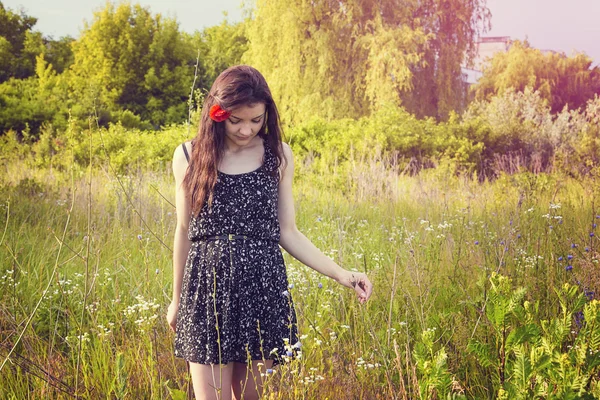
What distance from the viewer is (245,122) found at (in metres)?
2.21

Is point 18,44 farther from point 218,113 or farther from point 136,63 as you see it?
point 218,113

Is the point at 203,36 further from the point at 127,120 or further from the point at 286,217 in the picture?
the point at 286,217

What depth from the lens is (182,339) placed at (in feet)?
7.18

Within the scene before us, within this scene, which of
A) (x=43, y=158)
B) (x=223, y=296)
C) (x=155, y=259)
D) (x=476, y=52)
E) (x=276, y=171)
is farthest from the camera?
(x=476, y=52)

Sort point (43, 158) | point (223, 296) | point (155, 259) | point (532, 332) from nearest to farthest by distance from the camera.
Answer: point (532, 332) → point (223, 296) → point (155, 259) → point (43, 158)

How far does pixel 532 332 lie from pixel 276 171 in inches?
45.2

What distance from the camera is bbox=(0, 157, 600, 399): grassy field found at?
5.05 ft

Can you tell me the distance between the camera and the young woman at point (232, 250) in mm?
2156

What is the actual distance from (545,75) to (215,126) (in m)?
25.1

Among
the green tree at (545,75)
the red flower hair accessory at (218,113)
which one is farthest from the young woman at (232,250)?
the green tree at (545,75)

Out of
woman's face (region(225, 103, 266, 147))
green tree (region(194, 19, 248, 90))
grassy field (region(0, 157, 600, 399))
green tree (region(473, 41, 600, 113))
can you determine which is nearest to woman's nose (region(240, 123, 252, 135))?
woman's face (region(225, 103, 266, 147))

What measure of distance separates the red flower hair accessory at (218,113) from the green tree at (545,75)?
23.2 m

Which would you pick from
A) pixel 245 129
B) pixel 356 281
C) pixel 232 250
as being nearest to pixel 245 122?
pixel 245 129

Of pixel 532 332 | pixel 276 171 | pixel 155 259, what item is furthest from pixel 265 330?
pixel 155 259
